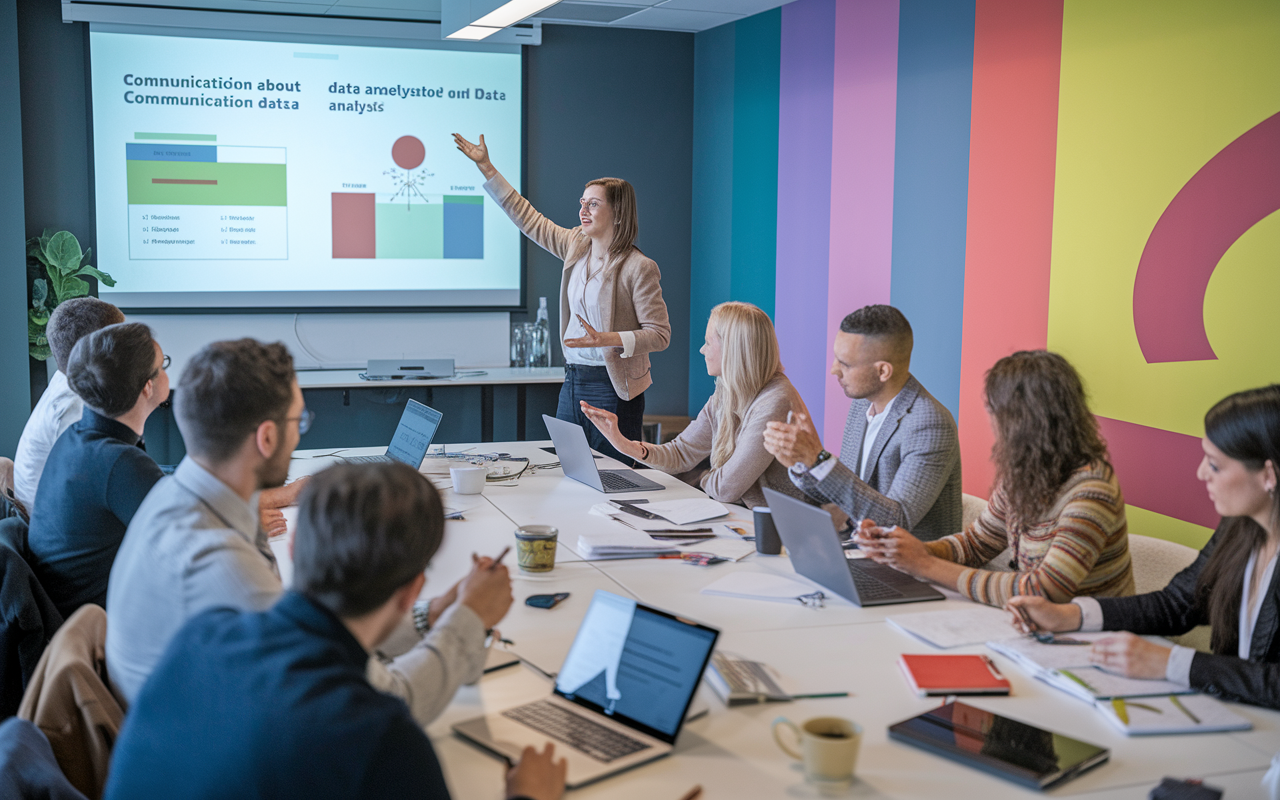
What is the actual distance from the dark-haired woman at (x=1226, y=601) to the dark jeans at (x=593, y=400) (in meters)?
2.57

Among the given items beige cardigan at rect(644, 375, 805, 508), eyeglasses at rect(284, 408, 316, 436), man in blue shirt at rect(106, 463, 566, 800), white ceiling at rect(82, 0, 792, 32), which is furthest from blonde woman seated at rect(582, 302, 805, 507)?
white ceiling at rect(82, 0, 792, 32)

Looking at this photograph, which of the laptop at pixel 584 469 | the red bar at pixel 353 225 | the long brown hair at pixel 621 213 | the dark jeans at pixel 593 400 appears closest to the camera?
the laptop at pixel 584 469

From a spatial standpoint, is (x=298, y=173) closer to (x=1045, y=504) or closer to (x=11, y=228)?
(x=11, y=228)

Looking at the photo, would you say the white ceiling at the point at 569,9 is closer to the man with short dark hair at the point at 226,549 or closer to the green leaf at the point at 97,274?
the green leaf at the point at 97,274

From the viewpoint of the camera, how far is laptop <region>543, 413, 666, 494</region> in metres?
3.20

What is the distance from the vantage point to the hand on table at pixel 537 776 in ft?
4.21

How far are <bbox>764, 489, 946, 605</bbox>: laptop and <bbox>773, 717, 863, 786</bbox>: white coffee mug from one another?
658 millimetres

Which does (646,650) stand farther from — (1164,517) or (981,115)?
(981,115)

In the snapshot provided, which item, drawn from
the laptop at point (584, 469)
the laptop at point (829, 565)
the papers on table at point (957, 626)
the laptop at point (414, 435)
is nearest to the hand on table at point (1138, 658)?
the papers on table at point (957, 626)

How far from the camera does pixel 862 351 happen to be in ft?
9.31

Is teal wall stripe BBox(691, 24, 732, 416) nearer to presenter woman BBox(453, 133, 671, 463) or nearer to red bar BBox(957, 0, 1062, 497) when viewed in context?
presenter woman BBox(453, 133, 671, 463)

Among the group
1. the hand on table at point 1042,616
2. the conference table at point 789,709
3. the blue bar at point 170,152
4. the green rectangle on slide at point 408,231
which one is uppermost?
the blue bar at point 170,152

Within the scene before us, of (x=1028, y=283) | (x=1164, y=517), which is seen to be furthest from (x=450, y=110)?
(x=1164, y=517)

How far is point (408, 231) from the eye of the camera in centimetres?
603
